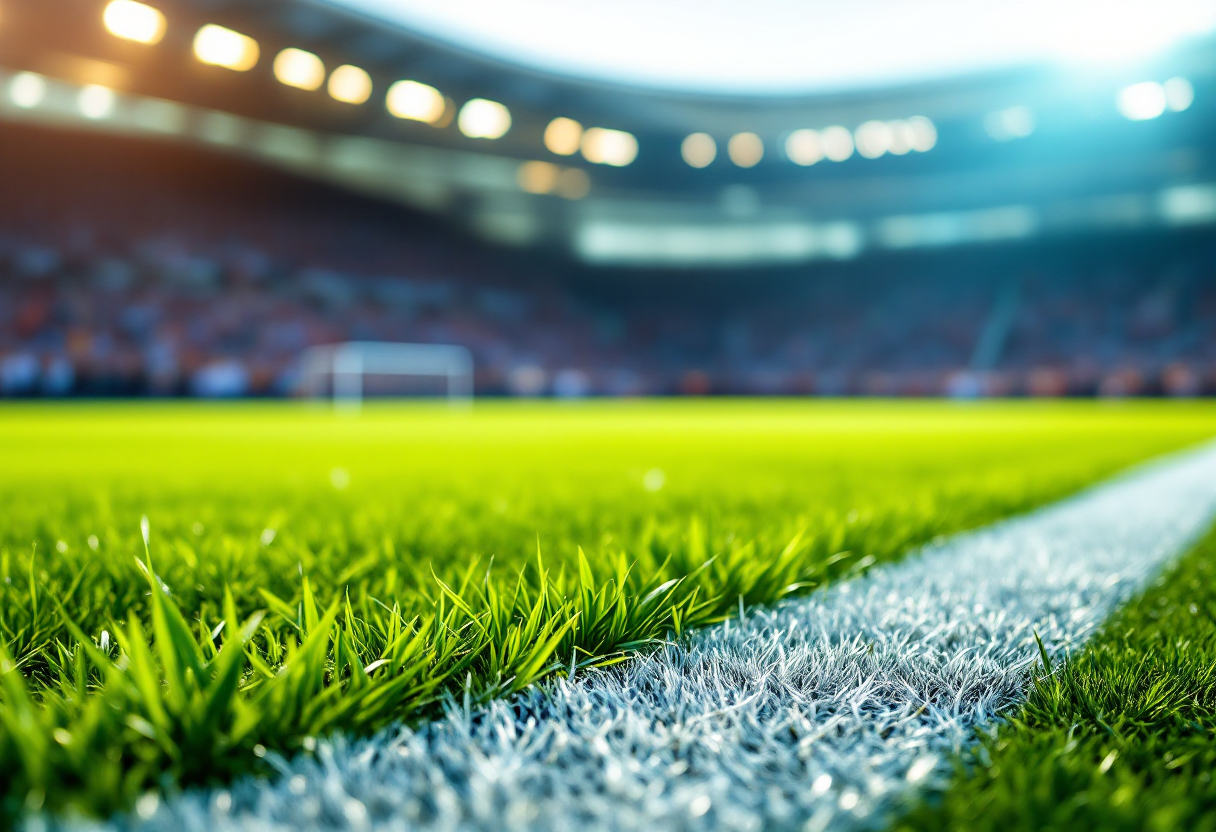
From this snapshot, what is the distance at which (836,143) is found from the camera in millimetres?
22094

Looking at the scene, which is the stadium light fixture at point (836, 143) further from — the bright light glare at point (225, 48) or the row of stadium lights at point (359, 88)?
the bright light glare at point (225, 48)

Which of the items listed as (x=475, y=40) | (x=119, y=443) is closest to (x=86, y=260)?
(x=475, y=40)

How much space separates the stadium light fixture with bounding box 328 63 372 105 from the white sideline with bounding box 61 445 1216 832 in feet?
61.6

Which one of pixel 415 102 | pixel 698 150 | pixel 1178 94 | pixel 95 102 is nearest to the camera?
pixel 95 102

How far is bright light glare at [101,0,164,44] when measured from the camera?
14227 mm

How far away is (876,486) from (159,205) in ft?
66.5

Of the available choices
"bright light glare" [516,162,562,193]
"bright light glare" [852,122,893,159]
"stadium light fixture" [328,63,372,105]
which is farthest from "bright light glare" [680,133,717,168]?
"stadium light fixture" [328,63,372,105]

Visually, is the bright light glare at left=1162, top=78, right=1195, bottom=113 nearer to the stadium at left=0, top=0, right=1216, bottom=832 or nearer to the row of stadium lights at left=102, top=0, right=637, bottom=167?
the stadium at left=0, top=0, right=1216, bottom=832

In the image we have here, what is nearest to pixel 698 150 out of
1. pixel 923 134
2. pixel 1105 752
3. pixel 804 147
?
pixel 804 147

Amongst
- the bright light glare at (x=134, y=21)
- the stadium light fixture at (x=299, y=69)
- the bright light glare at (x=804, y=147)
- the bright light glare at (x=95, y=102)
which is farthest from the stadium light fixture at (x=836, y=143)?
the bright light glare at (x=95, y=102)

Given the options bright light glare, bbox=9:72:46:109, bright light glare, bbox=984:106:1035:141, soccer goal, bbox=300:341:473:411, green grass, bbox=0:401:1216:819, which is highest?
bright light glare, bbox=984:106:1035:141

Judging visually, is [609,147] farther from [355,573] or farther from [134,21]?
[355,573]

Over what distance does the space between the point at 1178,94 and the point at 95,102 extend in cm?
2608

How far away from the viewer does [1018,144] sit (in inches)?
829
